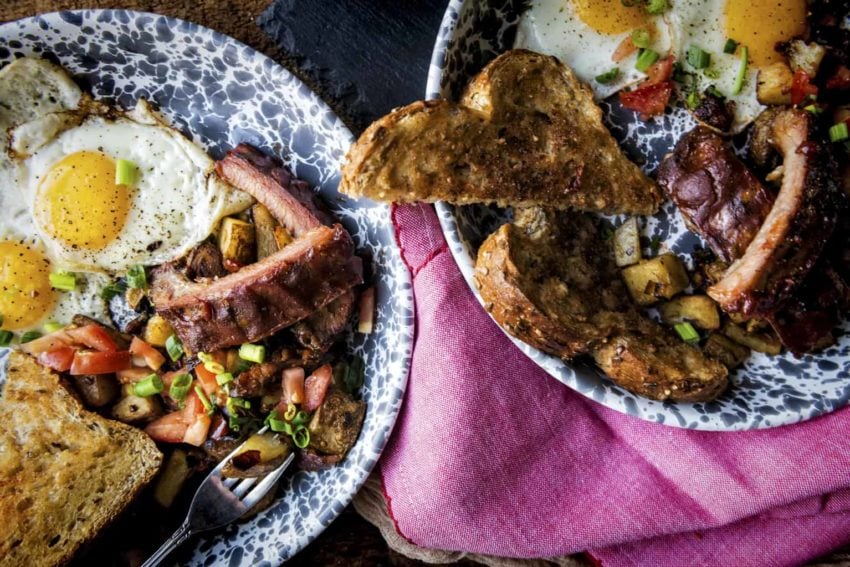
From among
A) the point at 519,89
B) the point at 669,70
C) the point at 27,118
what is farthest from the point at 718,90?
the point at 27,118

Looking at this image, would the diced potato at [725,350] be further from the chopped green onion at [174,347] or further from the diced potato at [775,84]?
the chopped green onion at [174,347]

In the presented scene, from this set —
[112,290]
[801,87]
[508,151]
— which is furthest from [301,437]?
[801,87]

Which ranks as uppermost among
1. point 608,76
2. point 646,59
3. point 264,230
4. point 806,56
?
point 806,56

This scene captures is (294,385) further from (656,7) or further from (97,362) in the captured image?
(656,7)

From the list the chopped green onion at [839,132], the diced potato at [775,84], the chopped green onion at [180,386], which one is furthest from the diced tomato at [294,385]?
the chopped green onion at [839,132]

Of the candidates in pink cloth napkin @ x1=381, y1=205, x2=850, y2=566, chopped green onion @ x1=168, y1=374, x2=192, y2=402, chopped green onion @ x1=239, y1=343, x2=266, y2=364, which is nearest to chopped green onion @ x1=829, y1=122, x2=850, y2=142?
pink cloth napkin @ x1=381, y1=205, x2=850, y2=566

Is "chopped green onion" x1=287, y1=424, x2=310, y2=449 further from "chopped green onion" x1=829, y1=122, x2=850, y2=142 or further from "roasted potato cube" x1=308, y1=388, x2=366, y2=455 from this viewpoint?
"chopped green onion" x1=829, y1=122, x2=850, y2=142
